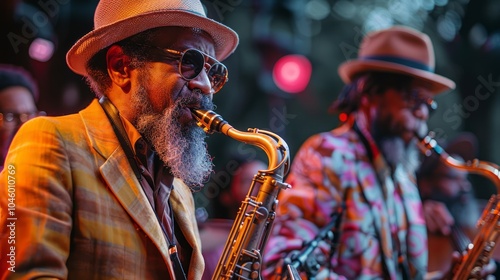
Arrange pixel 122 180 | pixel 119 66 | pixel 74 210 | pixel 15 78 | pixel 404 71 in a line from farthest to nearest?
pixel 404 71
pixel 15 78
pixel 119 66
pixel 122 180
pixel 74 210

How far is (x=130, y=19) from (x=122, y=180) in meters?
0.61

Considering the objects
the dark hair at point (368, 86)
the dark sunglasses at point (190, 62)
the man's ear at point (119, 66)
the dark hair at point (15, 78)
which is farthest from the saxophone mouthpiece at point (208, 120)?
the dark hair at point (368, 86)

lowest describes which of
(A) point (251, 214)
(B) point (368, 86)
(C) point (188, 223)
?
(C) point (188, 223)

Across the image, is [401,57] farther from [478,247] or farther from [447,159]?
[478,247]

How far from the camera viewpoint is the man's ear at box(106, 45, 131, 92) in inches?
101

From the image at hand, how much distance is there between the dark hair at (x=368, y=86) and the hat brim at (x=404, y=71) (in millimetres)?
39

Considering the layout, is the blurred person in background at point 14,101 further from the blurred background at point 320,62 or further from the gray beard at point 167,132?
the blurred background at point 320,62

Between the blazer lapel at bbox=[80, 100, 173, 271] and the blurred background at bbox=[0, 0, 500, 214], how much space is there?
8.00 ft

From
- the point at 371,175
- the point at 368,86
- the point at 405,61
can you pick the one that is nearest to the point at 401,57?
the point at 405,61

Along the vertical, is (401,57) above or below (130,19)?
above

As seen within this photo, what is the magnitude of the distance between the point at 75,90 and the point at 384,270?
207 cm

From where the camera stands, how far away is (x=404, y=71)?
435 centimetres

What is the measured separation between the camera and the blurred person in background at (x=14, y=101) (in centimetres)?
339

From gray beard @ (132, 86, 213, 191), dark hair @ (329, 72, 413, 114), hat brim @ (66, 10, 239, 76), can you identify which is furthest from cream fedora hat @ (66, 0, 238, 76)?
dark hair @ (329, 72, 413, 114)
